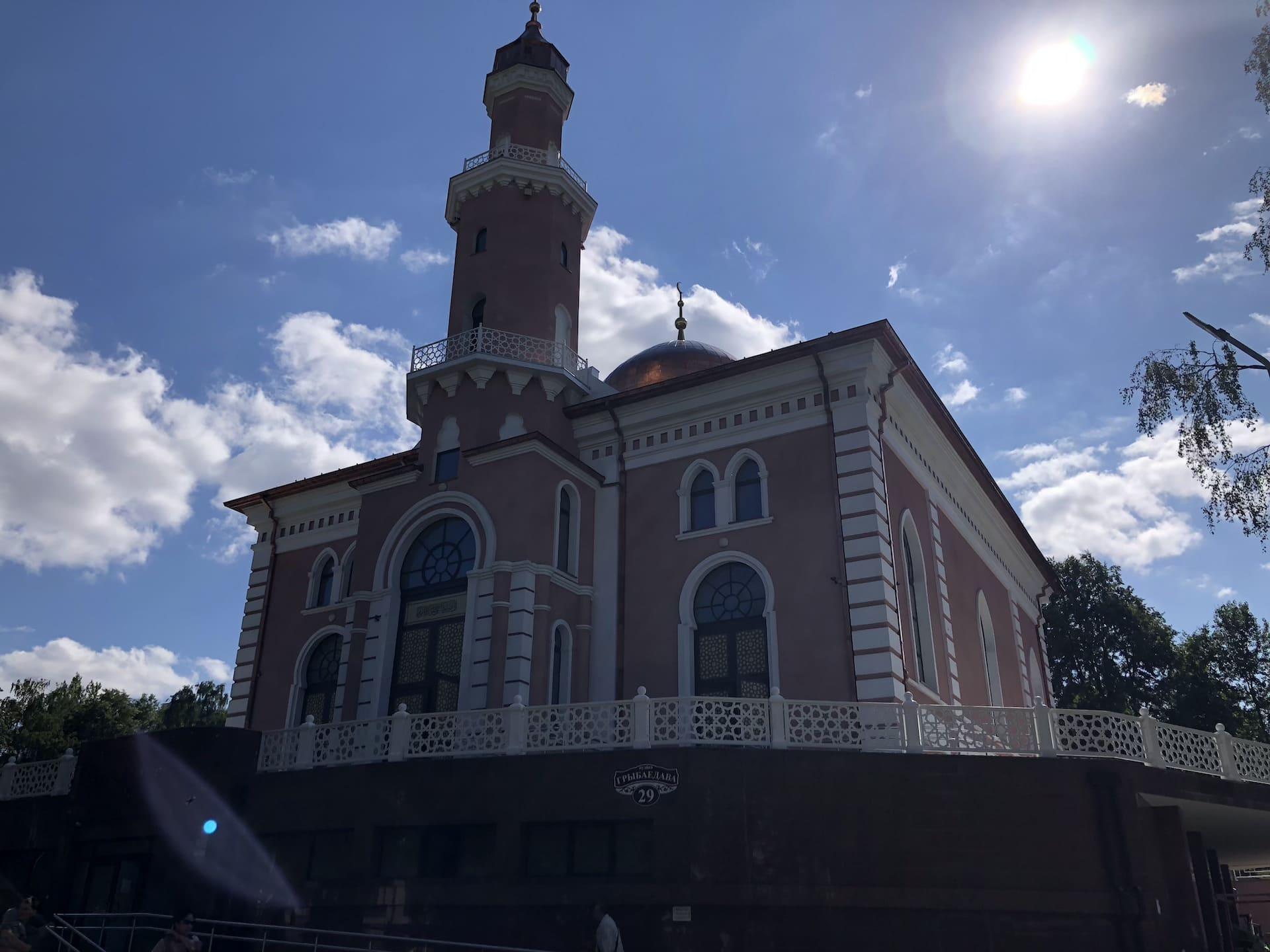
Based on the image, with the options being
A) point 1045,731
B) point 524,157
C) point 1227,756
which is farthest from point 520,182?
point 1227,756

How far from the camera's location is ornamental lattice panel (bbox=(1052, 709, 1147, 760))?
13.9 metres

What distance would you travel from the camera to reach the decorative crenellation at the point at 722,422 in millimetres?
19719

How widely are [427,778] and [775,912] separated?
5519 millimetres

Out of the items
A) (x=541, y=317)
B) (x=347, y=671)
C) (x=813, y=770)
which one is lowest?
(x=813, y=770)

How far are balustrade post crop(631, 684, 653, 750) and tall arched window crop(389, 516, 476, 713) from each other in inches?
237

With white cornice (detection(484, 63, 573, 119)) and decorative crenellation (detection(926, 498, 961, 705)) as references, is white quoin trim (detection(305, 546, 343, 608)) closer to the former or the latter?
white cornice (detection(484, 63, 573, 119))

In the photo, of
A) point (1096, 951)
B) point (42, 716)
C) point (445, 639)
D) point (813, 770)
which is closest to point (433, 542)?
point (445, 639)

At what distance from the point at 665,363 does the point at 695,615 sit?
28.1ft

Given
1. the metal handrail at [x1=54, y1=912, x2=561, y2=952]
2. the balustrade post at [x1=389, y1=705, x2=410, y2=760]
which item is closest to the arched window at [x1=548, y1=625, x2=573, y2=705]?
the balustrade post at [x1=389, y1=705, x2=410, y2=760]

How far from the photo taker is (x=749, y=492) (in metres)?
20.0

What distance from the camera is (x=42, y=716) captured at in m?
39.6

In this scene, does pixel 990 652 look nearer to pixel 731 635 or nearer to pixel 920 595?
pixel 920 595

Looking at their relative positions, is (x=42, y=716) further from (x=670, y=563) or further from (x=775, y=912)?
(x=775, y=912)

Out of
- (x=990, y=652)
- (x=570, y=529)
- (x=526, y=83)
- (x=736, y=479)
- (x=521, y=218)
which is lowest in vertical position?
(x=990, y=652)
